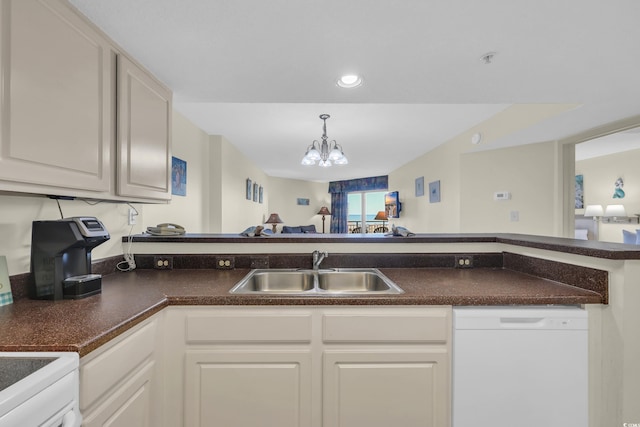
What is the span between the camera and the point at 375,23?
1218 millimetres

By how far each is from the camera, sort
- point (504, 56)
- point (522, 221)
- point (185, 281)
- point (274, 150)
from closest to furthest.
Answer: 1. point (504, 56)
2. point (185, 281)
3. point (522, 221)
4. point (274, 150)

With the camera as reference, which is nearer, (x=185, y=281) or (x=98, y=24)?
(x=98, y=24)

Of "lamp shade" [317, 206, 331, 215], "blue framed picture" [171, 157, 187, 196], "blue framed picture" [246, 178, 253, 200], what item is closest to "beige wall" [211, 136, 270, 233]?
"blue framed picture" [246, 178, 253, 200]

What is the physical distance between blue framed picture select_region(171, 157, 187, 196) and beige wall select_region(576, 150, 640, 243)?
6764mm

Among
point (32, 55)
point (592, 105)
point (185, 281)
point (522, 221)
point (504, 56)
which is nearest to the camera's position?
point (32, 55)

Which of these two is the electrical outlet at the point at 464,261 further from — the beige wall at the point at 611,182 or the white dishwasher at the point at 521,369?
the beige wall at the point at 611,182

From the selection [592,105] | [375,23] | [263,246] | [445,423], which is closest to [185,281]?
[263,246]

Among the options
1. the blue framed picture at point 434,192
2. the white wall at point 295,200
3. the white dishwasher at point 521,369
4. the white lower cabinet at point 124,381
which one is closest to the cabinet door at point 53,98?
the white lower cabinet at point 124,381

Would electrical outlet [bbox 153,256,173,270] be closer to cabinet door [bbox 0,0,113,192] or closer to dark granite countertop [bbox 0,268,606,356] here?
dark granite countertop [bbox 0,268,606,356]

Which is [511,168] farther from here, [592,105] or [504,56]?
[504,56]

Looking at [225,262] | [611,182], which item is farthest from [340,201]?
[225,262]

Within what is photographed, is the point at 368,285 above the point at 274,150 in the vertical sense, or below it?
below

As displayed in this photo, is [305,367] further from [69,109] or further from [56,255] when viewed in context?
[69,109]

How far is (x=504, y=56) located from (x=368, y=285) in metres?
1.42
